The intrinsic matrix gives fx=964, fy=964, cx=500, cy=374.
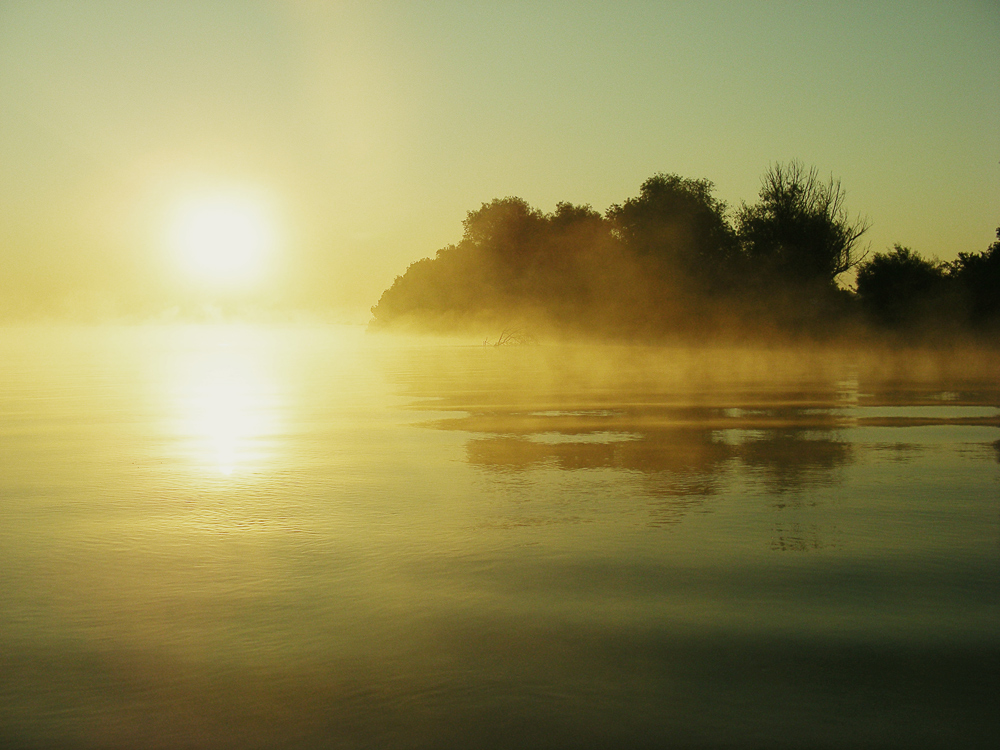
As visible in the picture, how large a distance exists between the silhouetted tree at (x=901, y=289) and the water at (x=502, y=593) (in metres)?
34.8

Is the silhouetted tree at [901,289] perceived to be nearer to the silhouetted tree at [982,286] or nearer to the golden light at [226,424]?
the silhouetted tree at [982,286]

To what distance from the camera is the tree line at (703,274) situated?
4553cm

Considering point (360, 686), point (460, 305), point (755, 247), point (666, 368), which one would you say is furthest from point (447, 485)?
point (460, 305)

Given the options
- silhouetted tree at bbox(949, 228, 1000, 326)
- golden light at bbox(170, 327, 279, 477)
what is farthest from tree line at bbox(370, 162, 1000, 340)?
golden light at bbox(170, 327, 279, 477)

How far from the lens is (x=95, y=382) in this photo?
25.4 m

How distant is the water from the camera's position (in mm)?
3629

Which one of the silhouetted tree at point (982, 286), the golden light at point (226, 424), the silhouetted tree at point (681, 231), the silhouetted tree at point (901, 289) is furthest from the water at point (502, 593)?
the silhouetted tree at point (681, 231)

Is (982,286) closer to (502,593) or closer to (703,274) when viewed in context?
(703,274)

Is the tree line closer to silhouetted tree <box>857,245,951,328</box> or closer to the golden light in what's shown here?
silhouetted tree <box>857,245,951,328</box>

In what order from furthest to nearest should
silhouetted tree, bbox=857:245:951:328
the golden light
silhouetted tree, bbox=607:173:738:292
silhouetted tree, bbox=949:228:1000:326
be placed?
silhouetted tree, bbox=607:173:738:292
silhouetted tree, bbox=857:245:951:328
silhouetted tree, bbox=949:228:1000:326
the golden light

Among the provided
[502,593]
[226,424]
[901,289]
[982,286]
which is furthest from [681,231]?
[502,593]

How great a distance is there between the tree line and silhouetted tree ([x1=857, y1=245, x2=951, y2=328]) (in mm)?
81

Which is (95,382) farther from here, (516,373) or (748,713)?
(748,713)

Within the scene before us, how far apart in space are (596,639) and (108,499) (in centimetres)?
510
